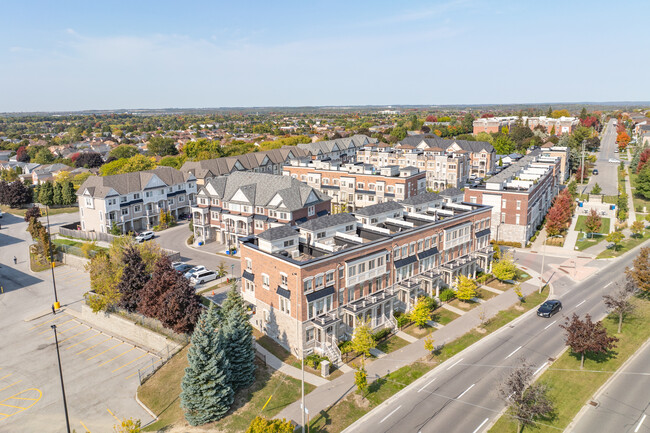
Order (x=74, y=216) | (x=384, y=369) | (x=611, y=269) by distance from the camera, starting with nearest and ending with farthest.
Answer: (x=384, y=369)
(x=611, y=269)
(x=74, y=216)

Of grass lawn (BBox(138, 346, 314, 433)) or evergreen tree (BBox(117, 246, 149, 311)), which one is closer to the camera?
grass lawn (BBox(138, 346, 314, 433))

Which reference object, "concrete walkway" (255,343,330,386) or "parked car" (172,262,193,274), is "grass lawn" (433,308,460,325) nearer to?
"concrete walkway" (255,343,330,386)

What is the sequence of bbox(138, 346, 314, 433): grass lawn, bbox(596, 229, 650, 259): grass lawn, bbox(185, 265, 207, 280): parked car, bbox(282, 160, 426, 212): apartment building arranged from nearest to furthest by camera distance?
bbox(138, 346, 314, 433): grass lawn → bbox(185, 265, 207, 280): parked car → bbox(596, 229, 650, 259): grass lawn → bbox(282, 160, 426, 212): apartment building

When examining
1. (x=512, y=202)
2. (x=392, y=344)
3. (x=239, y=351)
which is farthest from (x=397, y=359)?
(x=512, y=202)

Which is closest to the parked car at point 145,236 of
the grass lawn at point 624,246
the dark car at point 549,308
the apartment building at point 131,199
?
the apartment building at point 131,199

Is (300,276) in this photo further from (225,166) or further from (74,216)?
(74,216)

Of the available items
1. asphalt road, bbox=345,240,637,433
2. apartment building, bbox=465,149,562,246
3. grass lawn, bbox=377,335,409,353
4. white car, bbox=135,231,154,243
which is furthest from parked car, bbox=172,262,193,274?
apartment building, bbox=465,149,562,246

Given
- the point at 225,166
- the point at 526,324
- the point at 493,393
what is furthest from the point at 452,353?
the point at 225,166
